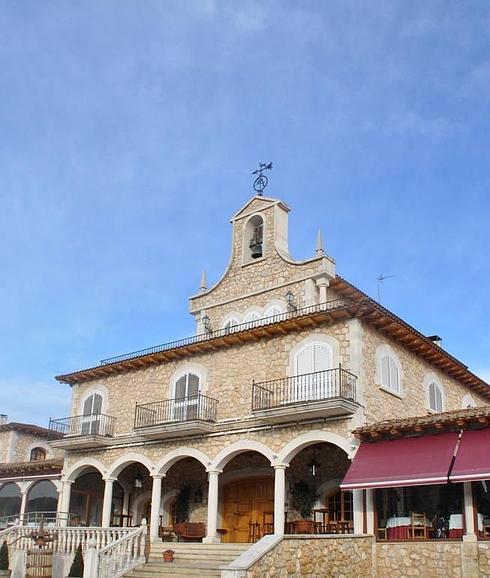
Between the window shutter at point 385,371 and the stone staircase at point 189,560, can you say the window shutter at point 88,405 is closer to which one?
the stone staircase at point 189,560

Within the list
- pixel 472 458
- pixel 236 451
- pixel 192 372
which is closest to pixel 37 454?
pixel 192 372

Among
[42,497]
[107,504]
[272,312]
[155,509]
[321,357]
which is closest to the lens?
[321,357]

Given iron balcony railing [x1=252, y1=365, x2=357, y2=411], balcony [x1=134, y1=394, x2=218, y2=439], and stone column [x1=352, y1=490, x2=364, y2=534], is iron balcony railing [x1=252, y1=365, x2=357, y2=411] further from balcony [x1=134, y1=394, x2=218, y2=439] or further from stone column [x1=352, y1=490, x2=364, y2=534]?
stone column [x1=352, y1=490, x2=364, y2=534]

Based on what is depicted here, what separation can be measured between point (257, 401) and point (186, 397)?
305 cm

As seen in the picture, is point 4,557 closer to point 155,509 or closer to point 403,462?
point 155,509

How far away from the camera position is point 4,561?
73.3 feet

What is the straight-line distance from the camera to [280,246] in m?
26.8

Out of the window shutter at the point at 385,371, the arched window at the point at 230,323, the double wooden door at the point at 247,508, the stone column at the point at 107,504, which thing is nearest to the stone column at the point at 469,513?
the window shutter at the point at 385,371

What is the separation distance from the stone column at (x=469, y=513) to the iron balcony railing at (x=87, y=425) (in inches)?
535

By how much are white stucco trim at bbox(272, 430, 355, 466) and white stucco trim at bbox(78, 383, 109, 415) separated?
8.95 metres

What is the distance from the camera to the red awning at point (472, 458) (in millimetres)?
16562

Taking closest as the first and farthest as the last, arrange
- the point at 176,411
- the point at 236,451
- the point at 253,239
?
the point at 236,451 < the point at 176,411 < the point at 253,239

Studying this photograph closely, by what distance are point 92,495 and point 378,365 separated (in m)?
14.7

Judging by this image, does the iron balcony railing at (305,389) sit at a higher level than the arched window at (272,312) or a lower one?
lower
